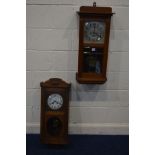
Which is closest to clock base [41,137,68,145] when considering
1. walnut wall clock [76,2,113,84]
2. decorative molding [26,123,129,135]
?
decorative molding [26,123,129,135]

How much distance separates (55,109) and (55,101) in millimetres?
71

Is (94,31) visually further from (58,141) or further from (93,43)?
(58,141)

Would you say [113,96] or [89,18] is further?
[113,96]

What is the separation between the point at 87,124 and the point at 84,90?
324 mm

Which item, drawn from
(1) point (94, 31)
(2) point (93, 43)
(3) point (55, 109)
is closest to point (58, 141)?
(3) point (55, 109)

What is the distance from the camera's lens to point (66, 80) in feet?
9.02

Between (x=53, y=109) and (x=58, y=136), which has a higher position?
(x=53, y=109)

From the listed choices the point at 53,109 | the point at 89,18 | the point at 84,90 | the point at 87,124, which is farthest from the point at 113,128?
the point at 89,18

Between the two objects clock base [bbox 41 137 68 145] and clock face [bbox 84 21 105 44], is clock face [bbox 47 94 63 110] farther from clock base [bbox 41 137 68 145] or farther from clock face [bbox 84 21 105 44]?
clock face [bbox 84 21 105 44]

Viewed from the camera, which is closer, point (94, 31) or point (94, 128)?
point (94, 31)

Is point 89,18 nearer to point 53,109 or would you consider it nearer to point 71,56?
point 71,56

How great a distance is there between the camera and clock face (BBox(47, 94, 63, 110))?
8.45 feet

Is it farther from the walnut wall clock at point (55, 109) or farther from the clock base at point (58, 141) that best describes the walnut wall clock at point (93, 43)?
the clock base at point (58, 141)

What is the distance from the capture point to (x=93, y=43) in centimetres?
261
